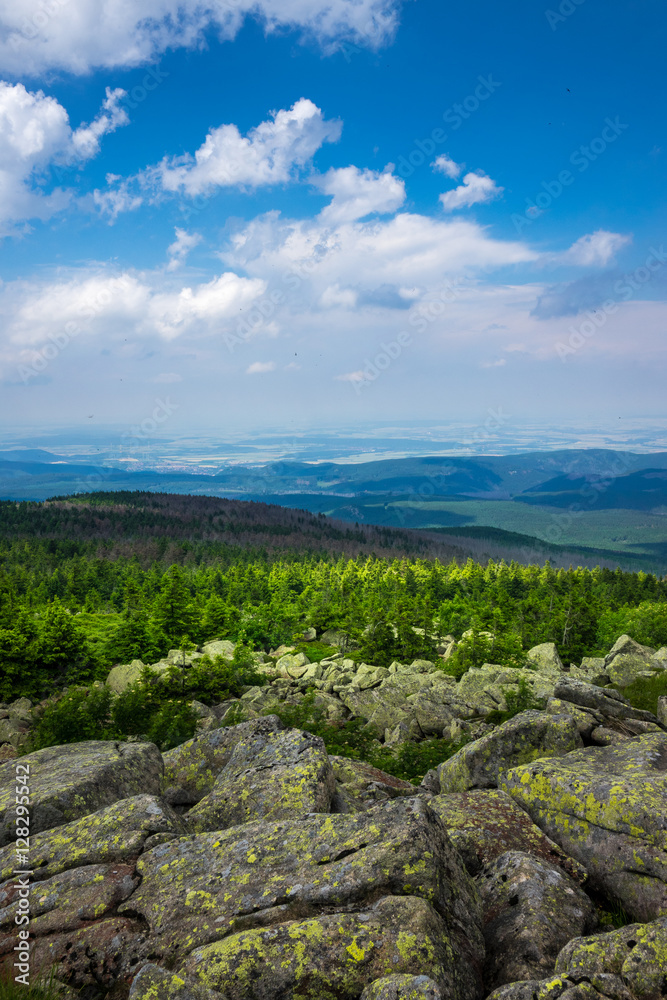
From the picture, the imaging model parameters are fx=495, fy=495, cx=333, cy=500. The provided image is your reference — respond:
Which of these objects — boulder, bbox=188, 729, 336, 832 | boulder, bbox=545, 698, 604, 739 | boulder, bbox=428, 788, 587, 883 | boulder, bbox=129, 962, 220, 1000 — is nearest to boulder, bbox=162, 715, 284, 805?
boulder, bbox=188, 729, 336, 832

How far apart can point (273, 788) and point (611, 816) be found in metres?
7.21

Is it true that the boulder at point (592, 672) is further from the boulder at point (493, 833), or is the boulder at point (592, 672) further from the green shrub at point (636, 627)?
the boulder at point (493, 833)

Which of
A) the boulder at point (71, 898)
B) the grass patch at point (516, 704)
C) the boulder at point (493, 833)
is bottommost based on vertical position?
the grass patch at point (516, 704)

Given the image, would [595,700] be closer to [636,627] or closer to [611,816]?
[611,816]

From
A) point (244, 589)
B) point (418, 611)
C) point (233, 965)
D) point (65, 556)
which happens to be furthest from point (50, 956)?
point (65, 556)

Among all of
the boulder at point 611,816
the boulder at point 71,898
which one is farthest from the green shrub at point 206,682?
the boulder at point 611,816

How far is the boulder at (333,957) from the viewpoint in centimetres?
652

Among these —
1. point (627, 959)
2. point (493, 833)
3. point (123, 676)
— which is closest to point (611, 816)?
point (493, 833)

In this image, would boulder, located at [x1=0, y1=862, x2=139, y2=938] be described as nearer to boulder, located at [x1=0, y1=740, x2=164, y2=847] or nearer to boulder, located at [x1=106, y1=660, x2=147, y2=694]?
boulder, located at [x1=0, y1=740, x2=164, y2=847]

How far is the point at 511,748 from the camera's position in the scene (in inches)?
596

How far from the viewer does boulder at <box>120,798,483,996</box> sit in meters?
7.50

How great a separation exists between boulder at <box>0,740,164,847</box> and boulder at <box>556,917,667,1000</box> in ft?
33.7

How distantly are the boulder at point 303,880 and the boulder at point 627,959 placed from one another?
1.51 metres

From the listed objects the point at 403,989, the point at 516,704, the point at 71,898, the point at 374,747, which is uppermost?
the point at 403,989
